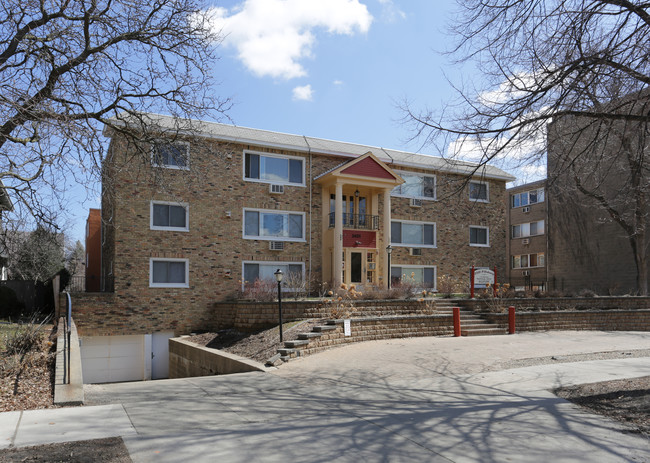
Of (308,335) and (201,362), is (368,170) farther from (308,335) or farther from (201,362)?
(201,362)

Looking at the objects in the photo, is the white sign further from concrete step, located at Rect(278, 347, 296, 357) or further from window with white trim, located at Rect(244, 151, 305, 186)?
concrete step, located at Rect(278, 347, 296, 357)

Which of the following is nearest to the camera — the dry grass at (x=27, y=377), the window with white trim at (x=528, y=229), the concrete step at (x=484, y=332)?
the dry grass at (x=27, y=377)

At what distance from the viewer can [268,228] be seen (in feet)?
74.6

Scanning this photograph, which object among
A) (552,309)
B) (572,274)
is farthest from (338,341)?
(572,274)

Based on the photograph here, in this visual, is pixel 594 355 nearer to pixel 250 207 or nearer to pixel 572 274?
pixel 250 207

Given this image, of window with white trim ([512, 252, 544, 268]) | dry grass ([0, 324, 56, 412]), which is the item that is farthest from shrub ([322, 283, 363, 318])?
window with white trim ([512, 252, 544, 268])

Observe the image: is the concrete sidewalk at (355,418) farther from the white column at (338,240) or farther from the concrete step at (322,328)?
the white column at (338,240)

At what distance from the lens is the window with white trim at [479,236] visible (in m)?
27.9

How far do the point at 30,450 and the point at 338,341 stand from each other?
9604 mm

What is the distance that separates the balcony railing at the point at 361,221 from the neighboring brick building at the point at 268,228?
7 cm

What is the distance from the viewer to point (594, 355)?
12461 mm

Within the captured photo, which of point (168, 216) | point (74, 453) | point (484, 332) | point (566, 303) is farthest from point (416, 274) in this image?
point (74, 453)

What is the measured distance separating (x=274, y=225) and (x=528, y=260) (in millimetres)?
21946

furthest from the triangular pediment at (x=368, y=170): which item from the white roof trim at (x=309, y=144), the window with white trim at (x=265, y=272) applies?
the window with white trim at (x=265, y=272)
